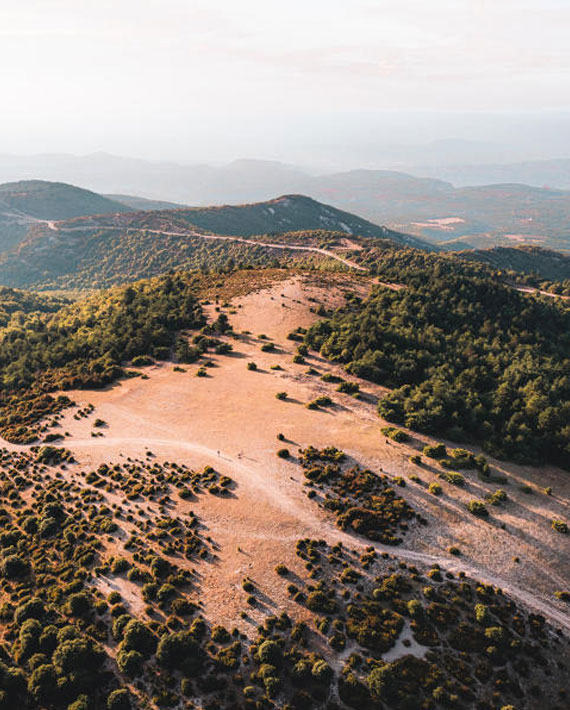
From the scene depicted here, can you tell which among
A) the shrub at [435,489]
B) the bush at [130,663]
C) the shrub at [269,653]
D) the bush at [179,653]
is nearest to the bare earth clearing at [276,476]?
the shrub at [435,489]

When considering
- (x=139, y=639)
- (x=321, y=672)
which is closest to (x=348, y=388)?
(x=321, y=672)

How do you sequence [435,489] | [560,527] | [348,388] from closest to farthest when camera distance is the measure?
[560,527]
[435,489]
[348,388]

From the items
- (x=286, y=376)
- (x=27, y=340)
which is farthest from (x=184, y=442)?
(x=27, y=340)

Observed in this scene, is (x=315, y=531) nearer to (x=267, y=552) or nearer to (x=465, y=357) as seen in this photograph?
(x=267, y=552)

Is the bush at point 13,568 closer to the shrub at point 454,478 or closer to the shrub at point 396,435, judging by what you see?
the shrub at point 396,435

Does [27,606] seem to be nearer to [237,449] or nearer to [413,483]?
[237,449]
